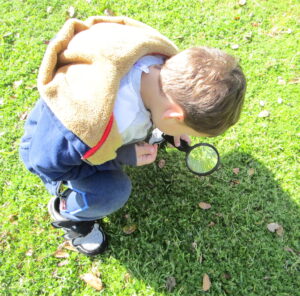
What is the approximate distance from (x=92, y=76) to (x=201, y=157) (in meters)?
1.32

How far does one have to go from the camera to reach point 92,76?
1.73 metres

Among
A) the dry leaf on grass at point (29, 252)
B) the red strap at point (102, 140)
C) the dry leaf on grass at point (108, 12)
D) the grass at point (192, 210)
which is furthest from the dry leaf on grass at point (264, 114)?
the dry leaf on grass at point (29, 252)

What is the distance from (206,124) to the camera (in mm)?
1871

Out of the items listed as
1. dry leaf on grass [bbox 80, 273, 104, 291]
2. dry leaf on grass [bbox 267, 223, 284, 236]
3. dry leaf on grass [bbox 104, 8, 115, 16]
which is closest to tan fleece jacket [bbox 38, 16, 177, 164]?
dry leaf on grass [bbox 80, 273, 104, 291]

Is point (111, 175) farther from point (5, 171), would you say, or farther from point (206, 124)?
point (5, 171)

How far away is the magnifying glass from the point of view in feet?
8.86

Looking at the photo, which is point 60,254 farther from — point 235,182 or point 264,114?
point 264,114

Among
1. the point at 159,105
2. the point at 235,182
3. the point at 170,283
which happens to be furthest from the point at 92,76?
the point at 235,182

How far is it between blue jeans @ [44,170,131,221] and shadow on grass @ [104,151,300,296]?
53cm

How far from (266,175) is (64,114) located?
6.86 feet

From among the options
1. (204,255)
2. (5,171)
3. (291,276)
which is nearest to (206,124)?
(204,255)

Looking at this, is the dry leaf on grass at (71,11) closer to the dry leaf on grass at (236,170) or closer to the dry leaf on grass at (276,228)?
the dry leaf on grass at (236,170)

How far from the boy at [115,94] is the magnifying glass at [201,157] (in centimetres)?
65

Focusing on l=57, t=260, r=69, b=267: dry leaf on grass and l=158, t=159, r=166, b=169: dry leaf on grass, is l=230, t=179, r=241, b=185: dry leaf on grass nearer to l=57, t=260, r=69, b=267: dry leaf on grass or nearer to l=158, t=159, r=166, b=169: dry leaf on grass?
l=158, t=159, r=166, b=169: dry leaf on grass
